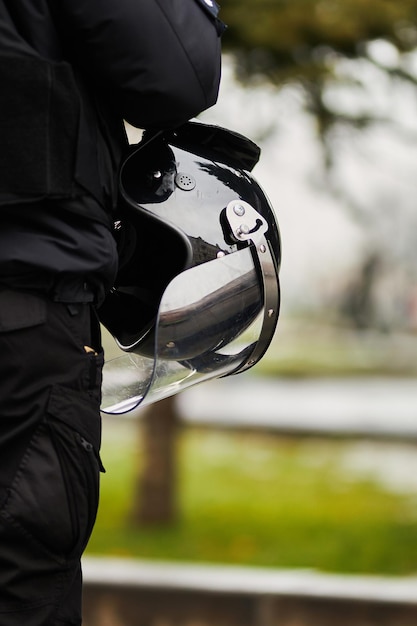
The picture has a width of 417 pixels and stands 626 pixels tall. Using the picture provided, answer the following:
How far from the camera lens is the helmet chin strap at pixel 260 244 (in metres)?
1.75

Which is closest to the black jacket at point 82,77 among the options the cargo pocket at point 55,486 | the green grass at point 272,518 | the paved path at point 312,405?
the cargo pocket at point 55,486

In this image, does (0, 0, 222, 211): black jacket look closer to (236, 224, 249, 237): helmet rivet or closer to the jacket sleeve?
the jacket sleeve

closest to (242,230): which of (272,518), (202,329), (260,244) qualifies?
(260,244)

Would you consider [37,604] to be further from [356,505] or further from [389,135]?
[356,505]

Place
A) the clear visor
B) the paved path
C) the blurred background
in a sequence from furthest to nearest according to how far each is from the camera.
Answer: the paved path < the blurred background < the clear visor

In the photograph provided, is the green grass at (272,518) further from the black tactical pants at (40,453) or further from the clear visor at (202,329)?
the black tactical pants at (40,453)

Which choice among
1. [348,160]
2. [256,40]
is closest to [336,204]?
[348,160]

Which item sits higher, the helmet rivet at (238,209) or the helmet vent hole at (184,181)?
the helmet vent hole at (184,181)

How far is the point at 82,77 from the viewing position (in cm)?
165

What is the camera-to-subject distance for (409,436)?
9562 mm

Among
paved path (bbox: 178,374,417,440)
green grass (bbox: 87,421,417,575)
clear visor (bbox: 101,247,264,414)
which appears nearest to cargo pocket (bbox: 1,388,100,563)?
clear visor (bbox: 101,247,264,414)

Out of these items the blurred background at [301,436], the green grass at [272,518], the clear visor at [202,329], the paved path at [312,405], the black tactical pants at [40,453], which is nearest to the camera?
the black tactical pants at [40,453]

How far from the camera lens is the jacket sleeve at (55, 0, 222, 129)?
1.57 m

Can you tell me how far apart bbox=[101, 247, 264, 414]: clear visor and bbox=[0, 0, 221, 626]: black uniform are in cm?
11
